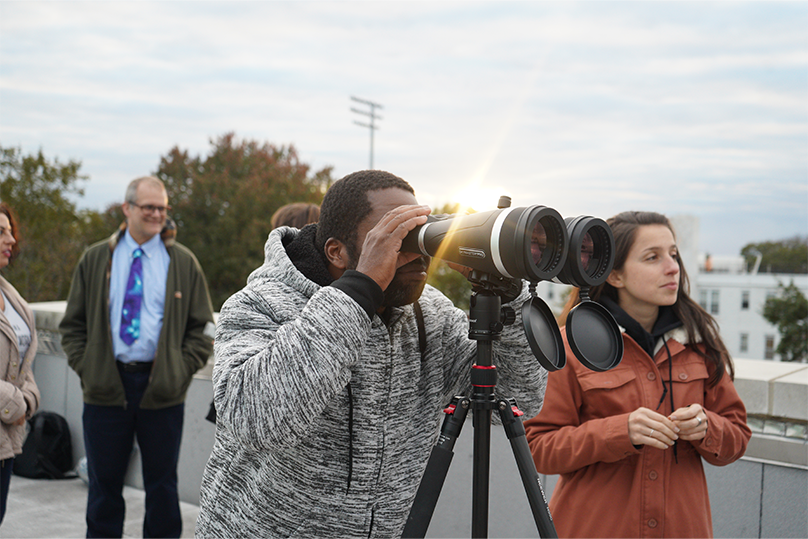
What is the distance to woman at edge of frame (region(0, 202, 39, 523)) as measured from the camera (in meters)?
2.81

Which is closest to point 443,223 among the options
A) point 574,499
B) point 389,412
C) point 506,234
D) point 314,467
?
point 506,234

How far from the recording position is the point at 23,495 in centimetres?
463

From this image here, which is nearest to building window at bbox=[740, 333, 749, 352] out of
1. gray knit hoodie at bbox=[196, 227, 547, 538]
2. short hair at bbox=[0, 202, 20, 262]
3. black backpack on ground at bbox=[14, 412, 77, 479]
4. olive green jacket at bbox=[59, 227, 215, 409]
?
black backpack on ground at bbox=[14, 412, 77, 479]

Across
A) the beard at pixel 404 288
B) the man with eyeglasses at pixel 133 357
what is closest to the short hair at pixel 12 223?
the man with eyeglasses at pixel 133 357

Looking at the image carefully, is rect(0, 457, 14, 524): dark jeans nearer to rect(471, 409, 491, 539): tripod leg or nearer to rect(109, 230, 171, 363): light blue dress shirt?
rect(109, 230, 171, 363): light blue dress shirt

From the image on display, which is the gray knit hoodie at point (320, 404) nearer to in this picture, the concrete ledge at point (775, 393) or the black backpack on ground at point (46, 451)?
the concrete ledge at point (775, 393)

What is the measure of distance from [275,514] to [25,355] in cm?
229

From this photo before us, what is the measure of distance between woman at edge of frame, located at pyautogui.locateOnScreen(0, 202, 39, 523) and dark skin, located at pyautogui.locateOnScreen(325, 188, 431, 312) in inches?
86.3

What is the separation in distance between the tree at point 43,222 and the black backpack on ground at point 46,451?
42.7ft

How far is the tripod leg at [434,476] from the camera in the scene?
1267 mm

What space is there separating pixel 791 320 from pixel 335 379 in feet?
145

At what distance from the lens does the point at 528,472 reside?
134 centimetres

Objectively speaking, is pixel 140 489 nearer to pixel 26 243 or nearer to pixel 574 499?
pixel 574 499

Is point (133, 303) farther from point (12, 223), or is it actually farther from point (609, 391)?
point (609, 391)
